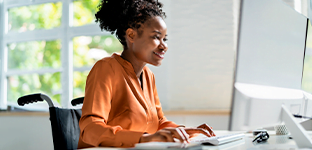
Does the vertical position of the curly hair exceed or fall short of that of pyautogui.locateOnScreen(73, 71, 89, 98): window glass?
it exceeds it

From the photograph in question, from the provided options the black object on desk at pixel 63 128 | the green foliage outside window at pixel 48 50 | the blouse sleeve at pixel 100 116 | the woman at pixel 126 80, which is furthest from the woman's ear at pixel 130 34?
the green foliage outside window at pixel 48 50

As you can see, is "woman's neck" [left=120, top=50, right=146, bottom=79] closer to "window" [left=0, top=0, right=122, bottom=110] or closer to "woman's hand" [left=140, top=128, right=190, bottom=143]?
"woman's hand" [left=140, top=128, right=190, bottom=143]

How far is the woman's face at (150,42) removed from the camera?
38.2 inches

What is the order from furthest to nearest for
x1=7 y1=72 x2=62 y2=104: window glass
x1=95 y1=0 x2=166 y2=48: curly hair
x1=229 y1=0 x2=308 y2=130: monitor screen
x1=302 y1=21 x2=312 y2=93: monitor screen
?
1. x1=7 y1=72 x2=62 y2=104: window glass
2. x1=95 y1=0 x2=166 y2=48: curly hair
3. x1=302 y1=21 x2=312 y2=93: monitor screen
4. x1=229 y1=0 x2=308 y2=130: monitor screen

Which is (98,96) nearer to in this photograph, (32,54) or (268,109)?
(268,109)

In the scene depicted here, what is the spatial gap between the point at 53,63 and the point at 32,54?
0.29 metres

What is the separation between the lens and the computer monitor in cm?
63

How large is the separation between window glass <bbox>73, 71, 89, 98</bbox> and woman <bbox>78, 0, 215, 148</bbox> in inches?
71.7

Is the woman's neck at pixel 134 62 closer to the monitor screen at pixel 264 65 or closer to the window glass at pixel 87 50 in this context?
the monitor screen at pixel 264 65

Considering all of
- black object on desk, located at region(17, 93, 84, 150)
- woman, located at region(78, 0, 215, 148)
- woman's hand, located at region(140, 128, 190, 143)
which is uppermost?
woman, located at region(78, 0, 215, 148)

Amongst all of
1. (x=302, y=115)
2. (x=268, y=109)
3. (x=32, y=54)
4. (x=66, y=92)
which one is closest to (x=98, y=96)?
(x=268, y=109)

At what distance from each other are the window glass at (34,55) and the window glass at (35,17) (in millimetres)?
182

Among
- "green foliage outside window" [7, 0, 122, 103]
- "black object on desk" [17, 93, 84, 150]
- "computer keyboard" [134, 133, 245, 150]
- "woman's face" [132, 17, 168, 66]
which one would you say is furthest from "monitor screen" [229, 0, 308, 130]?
"green foliage outside window" [7, 0, 122, 103]

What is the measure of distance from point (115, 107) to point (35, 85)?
239cm
